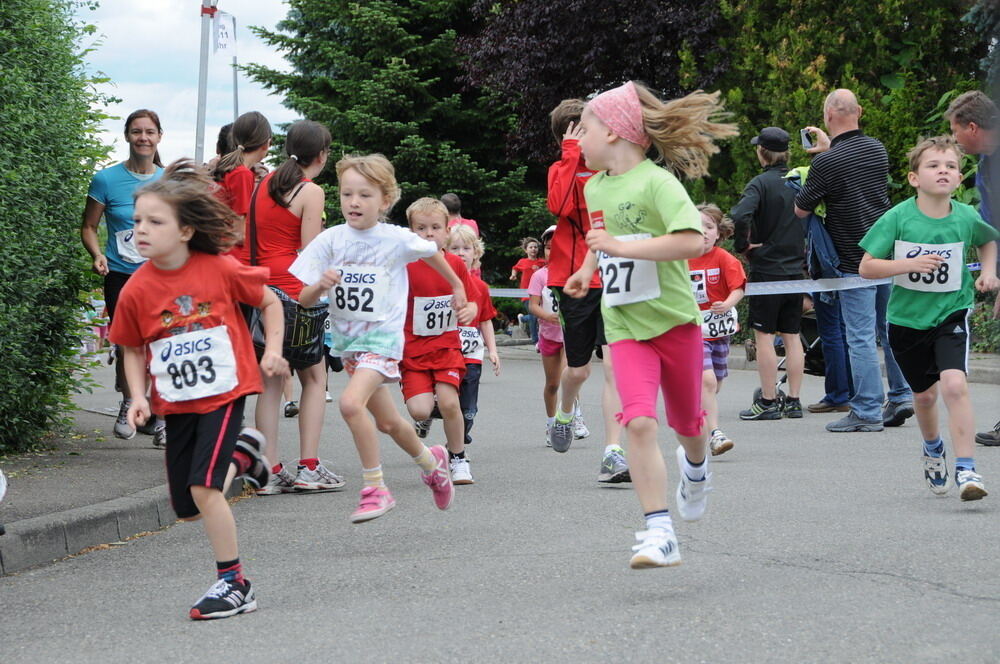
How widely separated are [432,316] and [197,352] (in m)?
2.98

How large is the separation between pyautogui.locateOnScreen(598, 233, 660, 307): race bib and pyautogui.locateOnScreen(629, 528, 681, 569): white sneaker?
0.90 metres

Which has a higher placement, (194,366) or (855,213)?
(855,213)

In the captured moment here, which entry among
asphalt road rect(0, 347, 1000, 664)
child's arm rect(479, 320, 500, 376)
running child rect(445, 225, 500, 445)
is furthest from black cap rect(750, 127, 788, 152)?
asphalt road rect(0, 347, 1000, 664)

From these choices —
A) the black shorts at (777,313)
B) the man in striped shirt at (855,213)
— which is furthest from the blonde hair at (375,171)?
the black shorts at (777,313)

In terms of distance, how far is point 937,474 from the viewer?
6848mm

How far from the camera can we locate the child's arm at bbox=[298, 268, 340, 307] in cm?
621

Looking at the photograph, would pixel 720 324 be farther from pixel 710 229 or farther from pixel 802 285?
pixel 802 285

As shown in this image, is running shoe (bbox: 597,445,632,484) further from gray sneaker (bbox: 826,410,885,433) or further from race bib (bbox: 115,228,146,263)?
race bib (bbox: 115,228,146,263)

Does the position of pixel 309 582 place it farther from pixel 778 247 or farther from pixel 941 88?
pixel 941 88

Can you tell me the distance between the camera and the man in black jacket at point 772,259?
11.3m

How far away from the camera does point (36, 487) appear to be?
289 inches

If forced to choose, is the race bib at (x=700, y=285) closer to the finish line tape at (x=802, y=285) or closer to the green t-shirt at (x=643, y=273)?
the finish line tape at (x=802, y=285)

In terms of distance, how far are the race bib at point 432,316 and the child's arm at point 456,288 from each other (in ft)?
2.68

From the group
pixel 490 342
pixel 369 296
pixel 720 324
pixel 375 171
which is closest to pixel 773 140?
pixel 720 324
